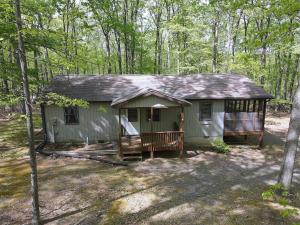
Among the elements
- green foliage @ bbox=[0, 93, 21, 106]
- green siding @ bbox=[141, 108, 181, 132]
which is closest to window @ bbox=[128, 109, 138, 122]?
green siding @ bbox=[141, 108, 181, 132]

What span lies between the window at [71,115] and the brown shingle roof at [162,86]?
0.86 m

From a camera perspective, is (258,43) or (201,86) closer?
(258,43)

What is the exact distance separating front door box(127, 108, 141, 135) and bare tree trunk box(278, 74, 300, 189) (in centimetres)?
871

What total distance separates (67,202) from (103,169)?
3.35m

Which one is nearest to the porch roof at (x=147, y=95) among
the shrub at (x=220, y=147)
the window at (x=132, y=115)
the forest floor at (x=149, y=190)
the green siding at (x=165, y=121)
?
the window at (x=132, y=115)

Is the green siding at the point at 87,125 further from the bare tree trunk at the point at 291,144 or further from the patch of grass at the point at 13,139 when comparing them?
the bare tree trunk at the point at 291,144

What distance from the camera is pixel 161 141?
13539 millimetres

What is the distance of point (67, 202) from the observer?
850cm

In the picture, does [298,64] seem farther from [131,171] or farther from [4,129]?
[4,129]

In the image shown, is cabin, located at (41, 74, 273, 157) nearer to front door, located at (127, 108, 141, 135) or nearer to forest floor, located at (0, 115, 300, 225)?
front door, located at (127, 108, 141, 135)

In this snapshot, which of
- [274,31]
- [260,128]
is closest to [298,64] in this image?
[260,128]

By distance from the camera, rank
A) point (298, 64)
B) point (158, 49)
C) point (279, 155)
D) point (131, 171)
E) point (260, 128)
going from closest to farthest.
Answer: point (131, 171) < point (279, 155) < point (260, 128) < point (298, 64) < point (158, 49)

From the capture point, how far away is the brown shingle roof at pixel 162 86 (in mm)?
15562

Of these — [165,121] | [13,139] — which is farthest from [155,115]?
[13,139]
